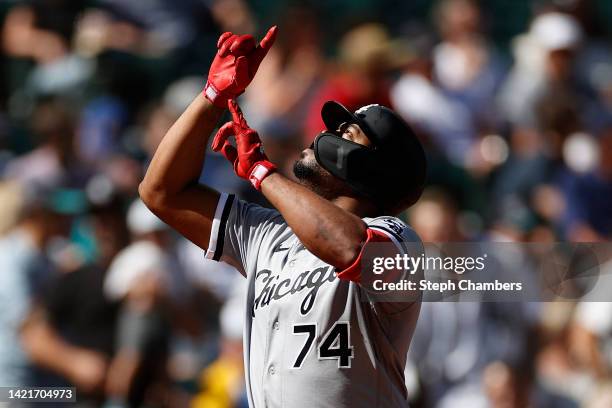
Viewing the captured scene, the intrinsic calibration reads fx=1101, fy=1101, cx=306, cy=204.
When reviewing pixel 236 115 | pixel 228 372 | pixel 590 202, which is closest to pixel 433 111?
pixel 590 202

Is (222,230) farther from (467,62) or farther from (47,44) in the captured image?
(47,44)

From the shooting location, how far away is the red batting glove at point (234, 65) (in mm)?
3674

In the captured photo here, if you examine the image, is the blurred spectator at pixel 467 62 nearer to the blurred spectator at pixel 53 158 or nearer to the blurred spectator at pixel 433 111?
the blurred spectator at pixel 433 111

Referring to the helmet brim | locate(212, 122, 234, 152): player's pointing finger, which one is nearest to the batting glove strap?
locate(212, 122, 234, 152): player's pointing finger

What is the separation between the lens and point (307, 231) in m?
3.27

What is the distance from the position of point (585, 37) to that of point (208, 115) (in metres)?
5.32

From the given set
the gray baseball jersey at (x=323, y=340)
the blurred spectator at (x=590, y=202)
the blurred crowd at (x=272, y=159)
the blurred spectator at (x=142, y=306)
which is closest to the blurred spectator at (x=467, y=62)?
the blurred crowd at (x=272, y=159)

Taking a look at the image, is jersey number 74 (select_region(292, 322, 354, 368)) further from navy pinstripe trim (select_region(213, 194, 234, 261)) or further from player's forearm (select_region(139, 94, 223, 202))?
player's forearm (select_region(139, 94, 223, 202))

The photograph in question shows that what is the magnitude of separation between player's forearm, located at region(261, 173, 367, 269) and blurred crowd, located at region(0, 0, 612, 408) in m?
3.35

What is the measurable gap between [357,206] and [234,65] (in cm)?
63

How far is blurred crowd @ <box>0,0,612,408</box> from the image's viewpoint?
6684 mm

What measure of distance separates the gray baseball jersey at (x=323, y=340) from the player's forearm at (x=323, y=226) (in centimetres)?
17

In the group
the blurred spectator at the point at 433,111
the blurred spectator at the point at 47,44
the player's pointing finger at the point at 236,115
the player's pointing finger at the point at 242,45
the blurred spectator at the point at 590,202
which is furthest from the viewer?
the blurred spectator at the point at 47,44

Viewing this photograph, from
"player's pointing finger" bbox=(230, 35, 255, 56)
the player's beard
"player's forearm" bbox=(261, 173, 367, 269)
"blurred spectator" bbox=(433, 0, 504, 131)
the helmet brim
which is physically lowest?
"player's forearm" bbox=(261, 173, 367, 269)
